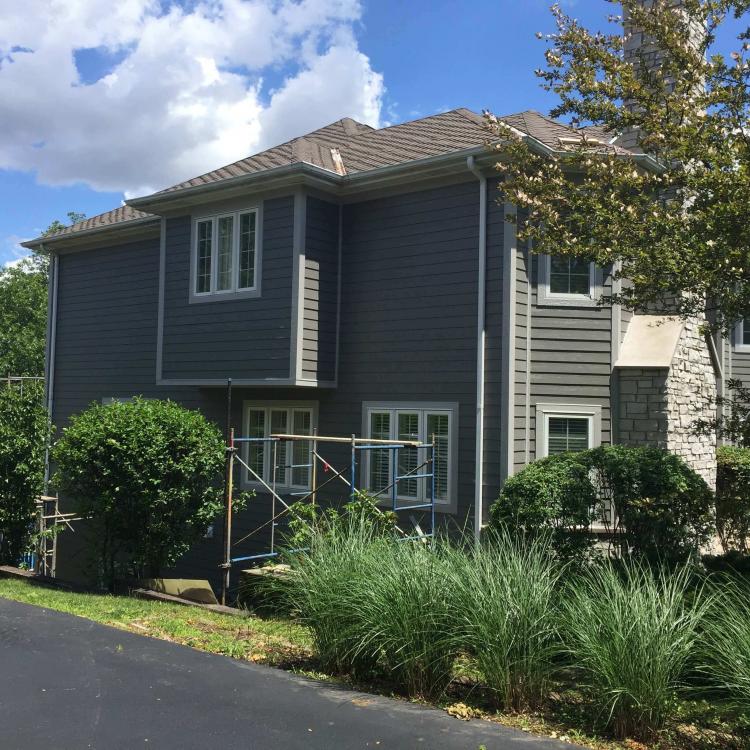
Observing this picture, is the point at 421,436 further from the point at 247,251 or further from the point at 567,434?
the point at 247,251

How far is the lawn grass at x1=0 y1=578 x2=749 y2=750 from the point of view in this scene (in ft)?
16.0

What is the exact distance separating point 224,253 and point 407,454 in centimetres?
471

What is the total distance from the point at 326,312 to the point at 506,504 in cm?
502

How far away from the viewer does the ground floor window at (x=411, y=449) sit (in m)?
11.7

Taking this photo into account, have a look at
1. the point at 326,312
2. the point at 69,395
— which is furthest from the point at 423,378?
the point at 69,395

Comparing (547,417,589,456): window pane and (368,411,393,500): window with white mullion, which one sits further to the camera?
(368,411,393,500): window with white mullion

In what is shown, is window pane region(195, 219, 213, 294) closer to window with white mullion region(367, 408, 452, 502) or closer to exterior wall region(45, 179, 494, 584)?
exterior wall region(45, 179, 494, 584)

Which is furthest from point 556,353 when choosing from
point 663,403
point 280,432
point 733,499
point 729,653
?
point 729,653

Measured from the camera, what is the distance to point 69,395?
17.3 metres

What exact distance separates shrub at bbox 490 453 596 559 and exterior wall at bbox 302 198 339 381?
14.7 feet

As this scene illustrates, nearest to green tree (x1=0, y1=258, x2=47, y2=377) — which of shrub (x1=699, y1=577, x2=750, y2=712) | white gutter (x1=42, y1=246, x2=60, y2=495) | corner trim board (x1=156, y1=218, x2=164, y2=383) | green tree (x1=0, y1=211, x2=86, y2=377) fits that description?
green tree (x1=0, y1=211, x2=86, y2=377)

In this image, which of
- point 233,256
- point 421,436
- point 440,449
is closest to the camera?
point 440,449

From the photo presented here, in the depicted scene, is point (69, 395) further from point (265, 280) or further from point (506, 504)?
point (506, 504)

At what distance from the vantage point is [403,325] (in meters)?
12.2
